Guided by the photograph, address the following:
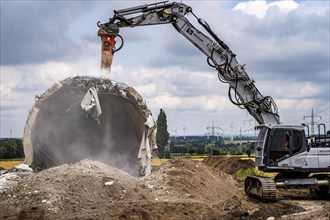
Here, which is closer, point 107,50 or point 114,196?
point 114,196

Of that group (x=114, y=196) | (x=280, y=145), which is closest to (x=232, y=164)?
(x=280, y=145)

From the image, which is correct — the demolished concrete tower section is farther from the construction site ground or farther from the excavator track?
the excavator track

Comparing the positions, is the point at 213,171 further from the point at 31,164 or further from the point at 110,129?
the point at 31,164

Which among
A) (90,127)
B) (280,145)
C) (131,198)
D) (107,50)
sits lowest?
(131,198)

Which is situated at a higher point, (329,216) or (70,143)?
(70,143)

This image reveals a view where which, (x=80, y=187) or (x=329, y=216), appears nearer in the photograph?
(x=329, y=216)

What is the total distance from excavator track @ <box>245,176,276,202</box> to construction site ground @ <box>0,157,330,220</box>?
27 cm

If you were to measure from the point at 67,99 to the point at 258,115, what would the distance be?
6.36m

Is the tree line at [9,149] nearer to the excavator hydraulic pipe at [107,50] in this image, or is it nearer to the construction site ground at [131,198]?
the excavator hydraulic pipe at [107,50]

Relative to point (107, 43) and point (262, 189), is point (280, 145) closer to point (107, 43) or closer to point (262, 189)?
point (262, 189)

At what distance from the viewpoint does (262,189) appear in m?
15.4

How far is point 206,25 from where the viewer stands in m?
17.4

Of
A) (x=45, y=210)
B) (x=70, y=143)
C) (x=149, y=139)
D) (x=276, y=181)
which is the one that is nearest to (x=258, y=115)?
(x=276, y=181)

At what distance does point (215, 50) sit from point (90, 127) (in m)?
5.58
